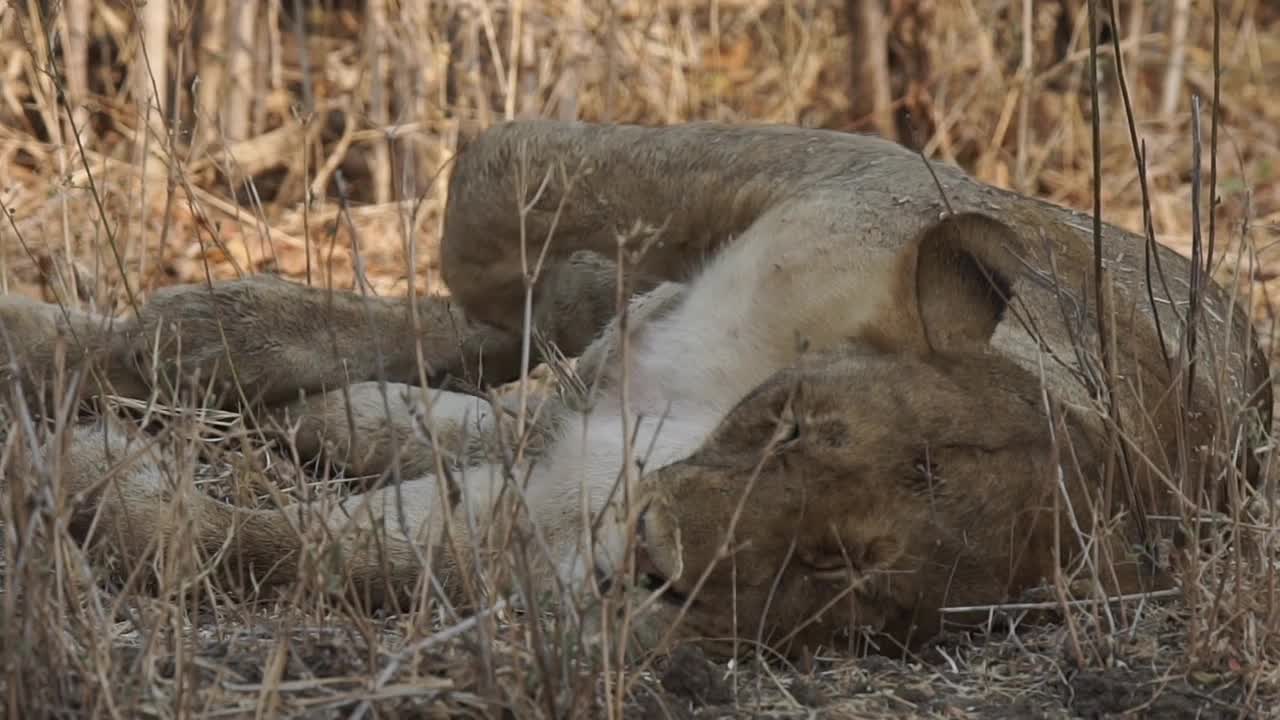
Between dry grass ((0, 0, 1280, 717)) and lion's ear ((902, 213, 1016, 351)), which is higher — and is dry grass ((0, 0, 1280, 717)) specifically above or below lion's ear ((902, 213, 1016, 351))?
below

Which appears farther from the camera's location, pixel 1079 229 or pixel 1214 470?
pixel 1079 229

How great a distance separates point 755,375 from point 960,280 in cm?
44

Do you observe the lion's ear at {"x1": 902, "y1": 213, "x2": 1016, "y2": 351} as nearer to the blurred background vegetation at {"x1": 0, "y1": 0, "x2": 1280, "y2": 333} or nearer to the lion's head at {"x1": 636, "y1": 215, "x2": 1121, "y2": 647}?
the lion's head at {"x1": 636, "y1": 215, "x2": 1121, "y2": 647}

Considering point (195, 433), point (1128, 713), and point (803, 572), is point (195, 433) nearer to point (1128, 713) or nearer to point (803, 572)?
point (803, 572)

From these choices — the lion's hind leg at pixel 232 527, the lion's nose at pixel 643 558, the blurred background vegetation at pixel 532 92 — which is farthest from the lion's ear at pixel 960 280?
the blurred background vegetation at pixel 532 92

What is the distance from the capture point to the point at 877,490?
2924 millimetres

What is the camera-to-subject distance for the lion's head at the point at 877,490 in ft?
9.31

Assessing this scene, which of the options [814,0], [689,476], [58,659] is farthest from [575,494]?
[814,0]

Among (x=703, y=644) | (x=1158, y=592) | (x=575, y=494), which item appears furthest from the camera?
(x=575, y=494)

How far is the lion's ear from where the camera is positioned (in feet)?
10.7

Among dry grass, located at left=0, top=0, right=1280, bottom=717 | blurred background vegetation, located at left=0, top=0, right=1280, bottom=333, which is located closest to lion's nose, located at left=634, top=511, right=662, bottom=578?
dry grass, located at left=0, top=0, right=1280, bottom=717

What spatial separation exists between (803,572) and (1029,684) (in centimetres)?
37

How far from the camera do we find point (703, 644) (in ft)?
9.32

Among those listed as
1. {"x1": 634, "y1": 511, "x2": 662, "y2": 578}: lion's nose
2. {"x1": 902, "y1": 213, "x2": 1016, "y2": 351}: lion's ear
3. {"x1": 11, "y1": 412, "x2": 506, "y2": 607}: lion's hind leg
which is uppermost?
{"x1": 902, "y1": 213, "x2": 1016, "y2": 351}: lion's ear
